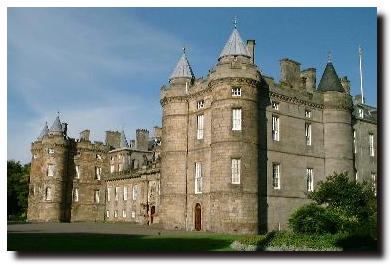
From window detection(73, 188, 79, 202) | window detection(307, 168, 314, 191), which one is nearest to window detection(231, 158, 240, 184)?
window detection(307, 168, 314, 191)

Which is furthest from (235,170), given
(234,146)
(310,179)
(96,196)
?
(96,196)

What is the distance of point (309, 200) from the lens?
33500mm

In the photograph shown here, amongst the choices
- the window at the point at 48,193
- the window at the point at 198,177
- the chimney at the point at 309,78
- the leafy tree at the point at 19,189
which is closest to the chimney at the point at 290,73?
the chimney at the point at 309,78

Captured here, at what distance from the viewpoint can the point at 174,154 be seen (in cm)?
3381

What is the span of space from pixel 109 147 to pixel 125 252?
131 feet

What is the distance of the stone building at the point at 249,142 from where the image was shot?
2917cm

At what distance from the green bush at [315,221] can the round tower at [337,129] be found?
37.4 ft

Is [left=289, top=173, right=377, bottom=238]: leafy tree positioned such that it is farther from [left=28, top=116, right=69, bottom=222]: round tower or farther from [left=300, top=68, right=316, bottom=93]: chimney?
[left=28, top=116, right=69, bottom=222]: round tower

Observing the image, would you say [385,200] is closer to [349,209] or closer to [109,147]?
[349,209]

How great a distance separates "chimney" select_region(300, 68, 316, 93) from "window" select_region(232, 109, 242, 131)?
8.67 meters

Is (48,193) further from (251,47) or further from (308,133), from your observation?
(308,133)

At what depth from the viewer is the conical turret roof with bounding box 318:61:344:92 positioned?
3569 centimetres
